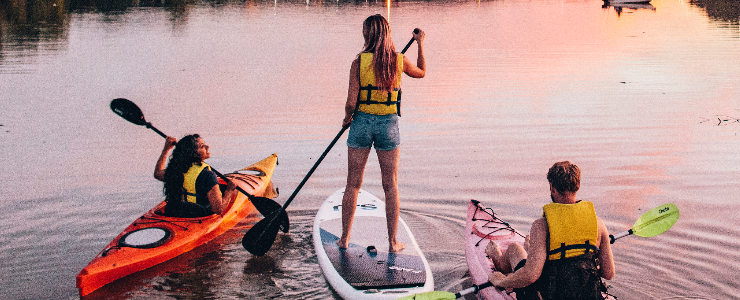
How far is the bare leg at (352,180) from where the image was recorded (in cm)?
474

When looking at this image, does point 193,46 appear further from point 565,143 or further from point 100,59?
point 565,143

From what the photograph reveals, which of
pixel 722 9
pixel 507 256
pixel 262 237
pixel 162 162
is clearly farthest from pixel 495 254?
pixel 722 9

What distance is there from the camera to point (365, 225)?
18.0 ft

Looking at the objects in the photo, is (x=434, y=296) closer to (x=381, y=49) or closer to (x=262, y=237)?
(x=381, y=49)

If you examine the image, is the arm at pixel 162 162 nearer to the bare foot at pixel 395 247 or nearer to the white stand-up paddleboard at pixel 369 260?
the white stand-up paddleboard at pixel 369 260

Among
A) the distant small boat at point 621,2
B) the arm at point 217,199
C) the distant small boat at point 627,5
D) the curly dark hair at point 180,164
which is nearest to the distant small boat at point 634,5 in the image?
the distant small boat at point 627,5

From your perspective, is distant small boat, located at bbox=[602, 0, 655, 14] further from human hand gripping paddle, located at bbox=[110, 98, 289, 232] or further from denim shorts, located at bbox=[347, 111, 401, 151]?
denim shorts, located at bbox=[347, 111, 401, 151]

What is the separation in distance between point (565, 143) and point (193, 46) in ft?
42.4


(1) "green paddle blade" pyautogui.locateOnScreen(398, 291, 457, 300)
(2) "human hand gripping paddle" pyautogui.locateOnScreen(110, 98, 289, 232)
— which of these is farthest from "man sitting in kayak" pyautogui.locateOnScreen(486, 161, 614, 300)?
(2) "human hand gripping paddle" pyautogui.locateOnScreen(110, 98, 289, 232)

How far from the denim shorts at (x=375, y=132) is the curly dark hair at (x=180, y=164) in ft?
4.78

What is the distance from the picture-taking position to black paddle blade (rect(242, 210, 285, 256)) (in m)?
5.20

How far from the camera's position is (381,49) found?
4.43 meters

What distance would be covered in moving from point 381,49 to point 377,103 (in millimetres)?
393

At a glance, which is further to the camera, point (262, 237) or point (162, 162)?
point (162, 162)
